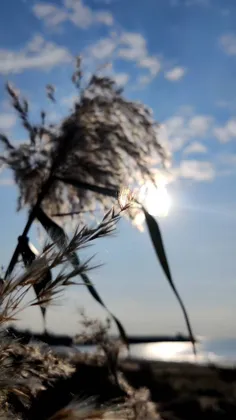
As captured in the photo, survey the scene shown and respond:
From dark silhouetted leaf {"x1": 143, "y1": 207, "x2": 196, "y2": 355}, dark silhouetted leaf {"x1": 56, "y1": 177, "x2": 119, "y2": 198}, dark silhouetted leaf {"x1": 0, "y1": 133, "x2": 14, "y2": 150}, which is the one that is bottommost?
A: dark silhouetted leaf {"x1": 143, "y1": 207, "x2": 196, "y2": 355}

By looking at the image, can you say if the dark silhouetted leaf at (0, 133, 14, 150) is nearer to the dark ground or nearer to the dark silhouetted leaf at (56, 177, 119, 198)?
the dark silhouetted leaf at (56, 177, 119, 198)

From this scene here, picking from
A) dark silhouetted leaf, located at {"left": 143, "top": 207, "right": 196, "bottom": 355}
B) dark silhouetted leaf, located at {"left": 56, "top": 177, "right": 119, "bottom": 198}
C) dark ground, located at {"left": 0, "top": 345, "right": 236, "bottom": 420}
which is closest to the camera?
dark silhouetted leaf, located at {"left": 143, "top": 207, "right": 196, "bottom": 355}

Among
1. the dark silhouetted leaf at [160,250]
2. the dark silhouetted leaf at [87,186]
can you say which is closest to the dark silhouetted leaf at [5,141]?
the dark silhouetted leaf at [87,186]

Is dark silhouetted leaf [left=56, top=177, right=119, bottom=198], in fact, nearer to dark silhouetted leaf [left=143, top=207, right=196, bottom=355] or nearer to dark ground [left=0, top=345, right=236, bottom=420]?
dark silhouetted leaf [left=143, top=207, right=196, bottom=355]

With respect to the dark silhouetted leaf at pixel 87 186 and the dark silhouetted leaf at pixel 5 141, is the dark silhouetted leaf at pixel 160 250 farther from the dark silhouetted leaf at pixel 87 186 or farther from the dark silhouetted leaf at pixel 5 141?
the dark silhouetted leaf at pixel 5 141

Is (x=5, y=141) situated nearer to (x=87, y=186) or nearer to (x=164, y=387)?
(x=87, y=186)

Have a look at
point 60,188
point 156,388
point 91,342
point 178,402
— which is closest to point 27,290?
point 60,188

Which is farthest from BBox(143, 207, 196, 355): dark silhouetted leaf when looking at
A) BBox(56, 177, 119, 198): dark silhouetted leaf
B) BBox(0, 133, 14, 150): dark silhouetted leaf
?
BBox(0, 133, 14, 150): dark silhouetted leaf

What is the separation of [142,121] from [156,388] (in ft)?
15.1

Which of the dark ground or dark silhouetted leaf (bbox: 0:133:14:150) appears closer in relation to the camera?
dark silhouetted leaf (bbox: 0:133:14:150)

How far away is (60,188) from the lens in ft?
13.5

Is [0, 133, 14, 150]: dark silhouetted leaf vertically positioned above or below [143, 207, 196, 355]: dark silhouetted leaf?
above

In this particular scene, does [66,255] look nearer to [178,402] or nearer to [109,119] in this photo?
[109,119]

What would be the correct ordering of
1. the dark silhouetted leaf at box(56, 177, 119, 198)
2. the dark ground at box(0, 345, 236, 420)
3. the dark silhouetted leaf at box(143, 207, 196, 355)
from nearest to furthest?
the dark silhouetted leaf at box(143, 207, 196, 355) → the dark silhouetted leaf at box(56, 177, 119, 198) → the dark ground at box(0, 345, 236, 420)
